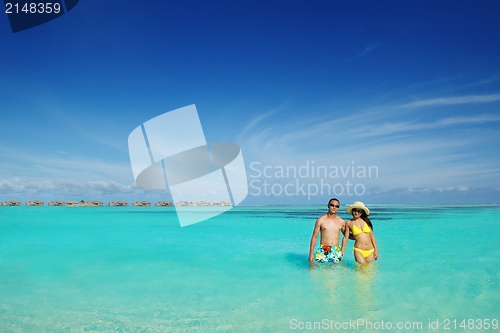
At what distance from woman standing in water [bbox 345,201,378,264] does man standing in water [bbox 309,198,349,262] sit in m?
0.20

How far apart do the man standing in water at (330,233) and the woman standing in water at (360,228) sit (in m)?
0.20

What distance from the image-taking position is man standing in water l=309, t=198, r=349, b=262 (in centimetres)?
673

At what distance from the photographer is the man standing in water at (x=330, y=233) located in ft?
22.1

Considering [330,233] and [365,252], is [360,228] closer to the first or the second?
[330,233]

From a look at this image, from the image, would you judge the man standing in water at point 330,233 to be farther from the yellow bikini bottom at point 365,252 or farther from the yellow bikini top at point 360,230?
the yellow bikini bottom at point 365,252

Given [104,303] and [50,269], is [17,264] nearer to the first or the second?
[50,269]

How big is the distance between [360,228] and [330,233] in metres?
0.56

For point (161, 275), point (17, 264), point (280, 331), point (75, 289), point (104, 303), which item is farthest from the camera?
point (17, 264)

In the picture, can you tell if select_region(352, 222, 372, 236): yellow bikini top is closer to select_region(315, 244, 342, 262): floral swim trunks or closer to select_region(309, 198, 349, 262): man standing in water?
select_region(309, 198, 349, 262): man standing in water

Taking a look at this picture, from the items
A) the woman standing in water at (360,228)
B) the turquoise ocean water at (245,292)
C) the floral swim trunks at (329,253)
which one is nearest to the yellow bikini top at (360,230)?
the woman standing in water at (360,228)

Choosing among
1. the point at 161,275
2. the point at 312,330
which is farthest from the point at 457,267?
the point at 161,275

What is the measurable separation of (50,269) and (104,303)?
11.0 ft

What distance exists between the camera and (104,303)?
5.22m

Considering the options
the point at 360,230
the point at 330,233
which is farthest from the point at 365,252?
the point at 330,233
